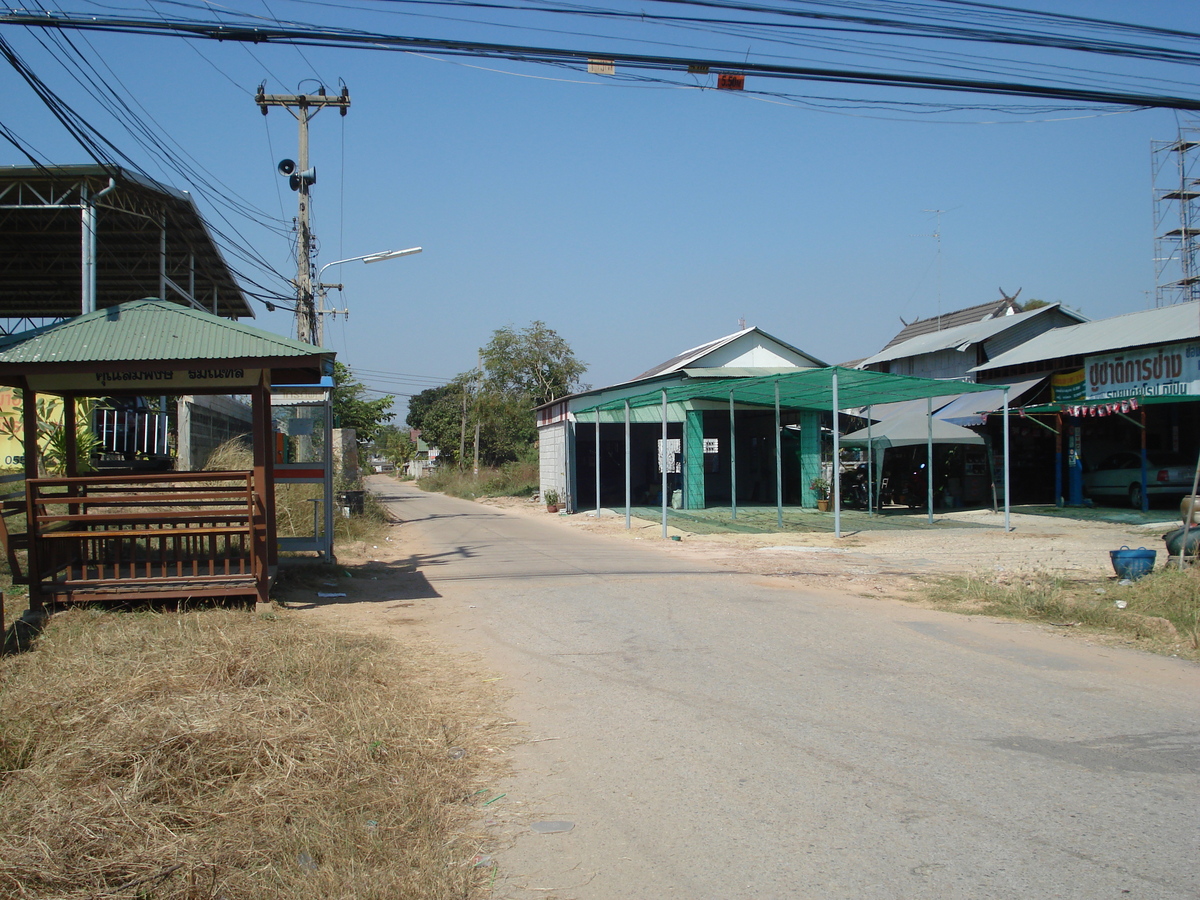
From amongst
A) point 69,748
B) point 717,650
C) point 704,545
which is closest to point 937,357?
point 704,545

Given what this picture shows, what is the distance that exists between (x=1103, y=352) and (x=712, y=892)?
23.4m

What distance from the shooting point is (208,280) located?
99.6 ft

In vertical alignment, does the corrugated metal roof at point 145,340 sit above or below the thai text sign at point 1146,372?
below

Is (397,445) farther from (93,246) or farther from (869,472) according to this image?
(869,472)

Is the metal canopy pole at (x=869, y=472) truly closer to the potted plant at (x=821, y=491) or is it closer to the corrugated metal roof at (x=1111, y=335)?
the potted plant at (x=821, y=491)

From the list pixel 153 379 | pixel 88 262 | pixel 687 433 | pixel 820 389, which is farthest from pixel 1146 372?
pixel 88 262

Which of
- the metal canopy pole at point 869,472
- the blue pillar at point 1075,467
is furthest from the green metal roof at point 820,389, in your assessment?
the blue pillar at point 1075,467

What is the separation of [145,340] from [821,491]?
21013mm

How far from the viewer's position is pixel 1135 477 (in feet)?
75.2

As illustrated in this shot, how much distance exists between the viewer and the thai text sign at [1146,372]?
20.5 m

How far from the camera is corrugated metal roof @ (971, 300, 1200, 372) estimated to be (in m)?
21.7

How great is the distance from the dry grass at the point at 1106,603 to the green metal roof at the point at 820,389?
22.9 ft

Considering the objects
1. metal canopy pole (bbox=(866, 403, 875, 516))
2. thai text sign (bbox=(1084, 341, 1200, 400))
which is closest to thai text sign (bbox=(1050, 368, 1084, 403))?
thai text sign (bbox=(1084, 341, 1200, 400))

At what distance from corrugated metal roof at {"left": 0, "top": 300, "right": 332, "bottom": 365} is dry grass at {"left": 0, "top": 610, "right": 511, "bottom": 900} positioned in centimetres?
354
